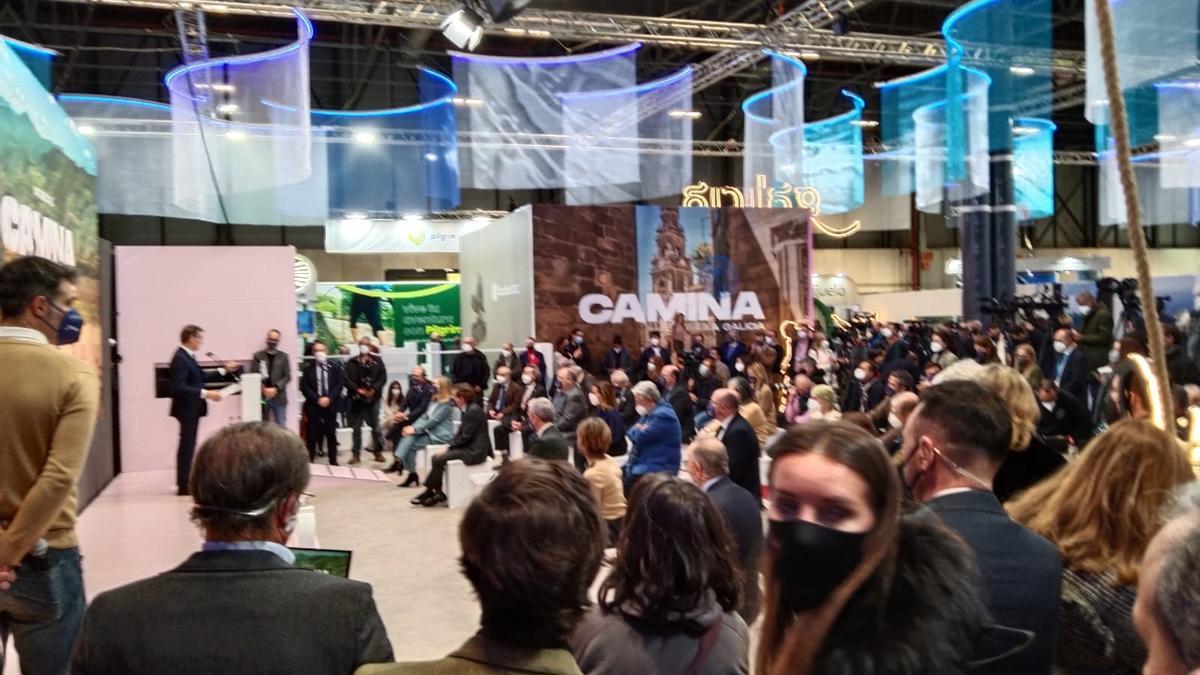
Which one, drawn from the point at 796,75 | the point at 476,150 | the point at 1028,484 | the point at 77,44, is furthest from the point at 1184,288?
the point at 77,44

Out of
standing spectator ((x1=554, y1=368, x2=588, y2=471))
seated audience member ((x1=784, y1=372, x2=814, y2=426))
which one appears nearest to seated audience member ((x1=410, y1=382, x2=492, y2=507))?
standing spectator ((x1=554, y1=368, x2=588, y2=471))

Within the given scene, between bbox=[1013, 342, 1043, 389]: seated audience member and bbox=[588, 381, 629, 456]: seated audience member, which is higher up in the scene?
bbox=[1013, 342, 1043, 389]: seated audience member

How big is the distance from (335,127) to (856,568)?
16180 mm

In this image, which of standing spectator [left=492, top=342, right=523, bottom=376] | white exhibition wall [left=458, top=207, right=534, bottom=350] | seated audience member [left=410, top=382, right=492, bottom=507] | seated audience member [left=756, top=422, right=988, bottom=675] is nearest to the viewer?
seated audience member [left=756, top=422, right=988, bottom=675]

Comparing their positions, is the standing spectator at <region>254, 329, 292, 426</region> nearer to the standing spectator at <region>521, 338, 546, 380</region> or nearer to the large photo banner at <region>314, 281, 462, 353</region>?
the standing spectator at <region>521, 338, 546, 380</region>

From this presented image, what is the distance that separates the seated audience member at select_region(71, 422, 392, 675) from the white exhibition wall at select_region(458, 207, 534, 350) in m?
15.0

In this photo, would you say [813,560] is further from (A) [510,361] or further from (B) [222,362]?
(A) [510,361]

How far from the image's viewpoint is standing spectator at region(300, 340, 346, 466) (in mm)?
10742

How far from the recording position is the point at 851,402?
10055mm

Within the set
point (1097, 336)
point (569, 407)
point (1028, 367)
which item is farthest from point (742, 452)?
point (1097, 336)

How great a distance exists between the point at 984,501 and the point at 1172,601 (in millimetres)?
996

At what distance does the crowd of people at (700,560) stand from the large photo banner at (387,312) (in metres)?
16.4

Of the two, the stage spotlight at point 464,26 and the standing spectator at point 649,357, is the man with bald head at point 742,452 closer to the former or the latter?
the stage spotlight at point 464,26

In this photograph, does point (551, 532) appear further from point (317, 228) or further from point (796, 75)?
point (317, 228)
